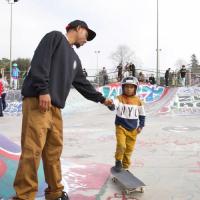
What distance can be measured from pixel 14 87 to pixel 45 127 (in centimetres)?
1984

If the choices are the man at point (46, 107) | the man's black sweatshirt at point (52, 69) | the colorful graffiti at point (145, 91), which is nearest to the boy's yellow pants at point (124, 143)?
the man at point (46, 107)

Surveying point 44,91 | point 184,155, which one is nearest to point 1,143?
point 44,91

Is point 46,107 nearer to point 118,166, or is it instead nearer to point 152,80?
point 118,166

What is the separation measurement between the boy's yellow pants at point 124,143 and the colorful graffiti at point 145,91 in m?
16.1

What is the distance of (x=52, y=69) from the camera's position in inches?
132

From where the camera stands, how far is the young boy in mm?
5314

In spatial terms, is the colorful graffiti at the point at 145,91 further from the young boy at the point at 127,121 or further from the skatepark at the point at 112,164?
the young boy at the point at 127,121

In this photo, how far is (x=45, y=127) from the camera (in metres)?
3.30

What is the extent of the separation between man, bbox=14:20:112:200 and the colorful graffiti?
18.0 m

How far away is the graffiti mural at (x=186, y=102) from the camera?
18.5 m

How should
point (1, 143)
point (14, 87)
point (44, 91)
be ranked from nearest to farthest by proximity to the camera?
1. point (44, 91)
2. point (1, 143)
3. point (14, 87)

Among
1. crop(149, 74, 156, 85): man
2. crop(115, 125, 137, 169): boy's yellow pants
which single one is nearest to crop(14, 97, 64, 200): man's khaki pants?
crop(115, 125, 137, 169): boy's yellow pants

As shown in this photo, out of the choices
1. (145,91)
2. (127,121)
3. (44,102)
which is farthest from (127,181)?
(145,91)

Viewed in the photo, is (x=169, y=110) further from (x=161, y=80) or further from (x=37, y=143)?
(x=37, y=143)
